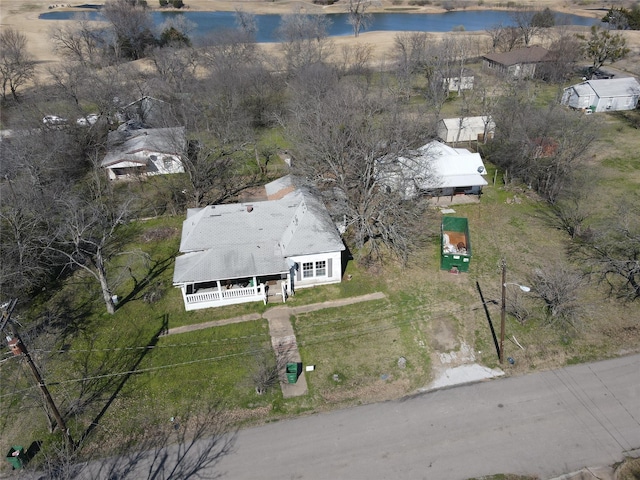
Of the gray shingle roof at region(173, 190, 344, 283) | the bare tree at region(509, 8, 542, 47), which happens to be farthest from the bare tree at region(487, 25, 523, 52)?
the gray shingle roof at region(173, 190, 344, 283)

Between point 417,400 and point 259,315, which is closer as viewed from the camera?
point 417,400

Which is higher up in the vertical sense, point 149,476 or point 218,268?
point 218,268

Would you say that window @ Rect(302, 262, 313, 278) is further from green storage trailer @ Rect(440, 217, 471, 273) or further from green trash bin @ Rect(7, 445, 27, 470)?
green trash bin @ Rect(7, 445, 27, 470)

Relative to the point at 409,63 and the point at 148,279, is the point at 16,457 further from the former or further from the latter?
the point at 409,63

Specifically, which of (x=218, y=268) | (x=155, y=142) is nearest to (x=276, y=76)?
(x=155, y=142)

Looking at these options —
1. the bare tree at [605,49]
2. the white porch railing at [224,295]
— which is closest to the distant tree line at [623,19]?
the bare tree at [605,49]

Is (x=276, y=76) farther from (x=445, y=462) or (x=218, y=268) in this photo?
(x=445, y=462)

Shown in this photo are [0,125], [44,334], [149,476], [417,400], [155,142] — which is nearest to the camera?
[149,476]

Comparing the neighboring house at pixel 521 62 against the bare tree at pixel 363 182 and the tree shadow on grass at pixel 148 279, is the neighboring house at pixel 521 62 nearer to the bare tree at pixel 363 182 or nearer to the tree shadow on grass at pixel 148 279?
the bare tree at pixel 363 182
